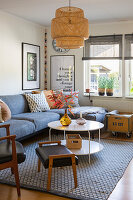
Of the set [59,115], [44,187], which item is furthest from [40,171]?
[59,115]

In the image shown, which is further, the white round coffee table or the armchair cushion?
the white round coffee table

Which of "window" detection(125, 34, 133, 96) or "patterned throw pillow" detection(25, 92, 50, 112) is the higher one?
"window" detection(125, 34, 133, 96)

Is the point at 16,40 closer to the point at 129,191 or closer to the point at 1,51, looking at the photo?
the point at 1,51

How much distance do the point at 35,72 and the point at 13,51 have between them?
95 centimetres

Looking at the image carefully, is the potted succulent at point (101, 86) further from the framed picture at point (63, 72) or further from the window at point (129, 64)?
the framed picture at point (63, 72)

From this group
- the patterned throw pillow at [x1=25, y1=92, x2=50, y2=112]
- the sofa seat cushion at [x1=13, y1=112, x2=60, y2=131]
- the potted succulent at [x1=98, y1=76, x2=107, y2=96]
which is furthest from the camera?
the potted succulent at [x1=98, y1=76, x2=107, y2=96]

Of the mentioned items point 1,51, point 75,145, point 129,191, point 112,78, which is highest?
point 1,51

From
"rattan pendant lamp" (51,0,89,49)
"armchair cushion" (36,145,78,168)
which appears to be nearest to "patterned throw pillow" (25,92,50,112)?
"rattan pendant lamp" (51,0,89,49)

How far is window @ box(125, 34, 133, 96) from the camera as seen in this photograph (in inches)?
230

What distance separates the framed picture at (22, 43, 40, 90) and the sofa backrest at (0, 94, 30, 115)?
567 mm

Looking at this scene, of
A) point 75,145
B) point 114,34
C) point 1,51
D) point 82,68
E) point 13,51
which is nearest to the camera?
point 75,145

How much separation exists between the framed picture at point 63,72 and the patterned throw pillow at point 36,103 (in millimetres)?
1227

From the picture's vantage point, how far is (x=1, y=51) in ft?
16.5

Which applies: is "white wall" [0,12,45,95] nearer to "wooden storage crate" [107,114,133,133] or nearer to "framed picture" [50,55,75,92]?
"framed picture" [50,55,75,92]
